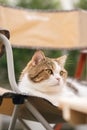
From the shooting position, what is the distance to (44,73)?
1.85 m

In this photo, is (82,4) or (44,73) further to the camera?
(82,4)

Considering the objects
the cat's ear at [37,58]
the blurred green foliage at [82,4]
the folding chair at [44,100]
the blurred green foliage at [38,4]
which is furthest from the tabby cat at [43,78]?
the blurred green foliage at [82,4]

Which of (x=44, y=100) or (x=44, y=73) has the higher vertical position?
(x=44, y=100)

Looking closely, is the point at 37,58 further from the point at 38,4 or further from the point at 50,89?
the point at 38,4

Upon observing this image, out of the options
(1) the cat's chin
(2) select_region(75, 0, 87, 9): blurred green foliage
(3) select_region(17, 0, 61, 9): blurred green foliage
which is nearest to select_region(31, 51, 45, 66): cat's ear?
(1) the cat's chin

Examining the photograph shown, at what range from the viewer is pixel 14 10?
3.04 metres

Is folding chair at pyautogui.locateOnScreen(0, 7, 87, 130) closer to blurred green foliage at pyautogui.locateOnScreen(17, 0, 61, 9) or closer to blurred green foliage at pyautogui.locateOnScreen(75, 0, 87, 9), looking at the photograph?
blurred green foliage at pyautogui.locateOnScreen(17, 0, 61, 9)

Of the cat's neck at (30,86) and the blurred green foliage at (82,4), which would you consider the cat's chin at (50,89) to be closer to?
the cat's neck at (30,86)

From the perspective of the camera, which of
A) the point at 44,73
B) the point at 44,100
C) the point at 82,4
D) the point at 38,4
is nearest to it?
the point at 44,100

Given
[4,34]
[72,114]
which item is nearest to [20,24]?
[4,34]

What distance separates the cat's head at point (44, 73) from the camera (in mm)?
1870

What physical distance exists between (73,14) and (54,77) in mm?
1372

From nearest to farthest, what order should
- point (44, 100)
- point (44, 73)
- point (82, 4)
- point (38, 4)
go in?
1. point (44, 100)
2. point (44, 73)
3. point (38, 4)
4. point (82, 4)

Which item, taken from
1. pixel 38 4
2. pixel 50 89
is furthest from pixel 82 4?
pixel 50 89
